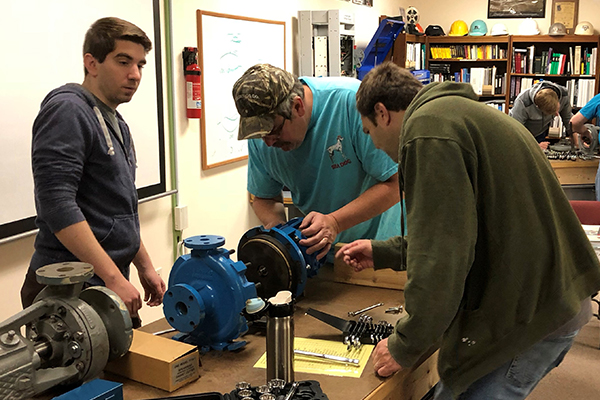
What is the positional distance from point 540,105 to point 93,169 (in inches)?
184

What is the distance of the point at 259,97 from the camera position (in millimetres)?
1798

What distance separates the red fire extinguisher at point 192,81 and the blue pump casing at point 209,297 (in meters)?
2.06

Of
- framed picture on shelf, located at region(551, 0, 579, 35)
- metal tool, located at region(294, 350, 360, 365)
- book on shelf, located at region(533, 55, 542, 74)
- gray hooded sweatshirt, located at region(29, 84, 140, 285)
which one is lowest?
metal tool, located at region(294, 350, 360, 365)

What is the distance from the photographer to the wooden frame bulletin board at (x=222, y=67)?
11.9 feet

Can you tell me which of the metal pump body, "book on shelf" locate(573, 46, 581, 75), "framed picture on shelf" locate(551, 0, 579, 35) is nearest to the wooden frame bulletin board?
the metal pump body

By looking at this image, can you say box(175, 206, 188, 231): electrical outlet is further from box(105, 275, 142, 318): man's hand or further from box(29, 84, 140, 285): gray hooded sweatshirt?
box(105, 275, 142, 318): man's hand

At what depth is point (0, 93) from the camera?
87.1 inches

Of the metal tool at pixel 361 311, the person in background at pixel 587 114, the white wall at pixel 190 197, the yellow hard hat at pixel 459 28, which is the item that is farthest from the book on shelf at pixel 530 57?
the metal tool at pixel 361 311

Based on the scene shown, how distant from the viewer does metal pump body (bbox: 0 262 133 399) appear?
3.69ft

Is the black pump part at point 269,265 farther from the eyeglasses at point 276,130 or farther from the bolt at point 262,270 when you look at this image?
the eyeglasses at point 276,130

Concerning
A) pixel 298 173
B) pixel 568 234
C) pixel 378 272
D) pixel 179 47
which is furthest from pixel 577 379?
pixel 179 47

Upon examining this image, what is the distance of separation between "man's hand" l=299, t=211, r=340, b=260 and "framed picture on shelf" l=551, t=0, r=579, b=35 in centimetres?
685

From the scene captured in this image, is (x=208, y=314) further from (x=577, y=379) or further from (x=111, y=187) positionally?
(x=577, y=379)

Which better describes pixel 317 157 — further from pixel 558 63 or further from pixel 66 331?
pixel 558 63
